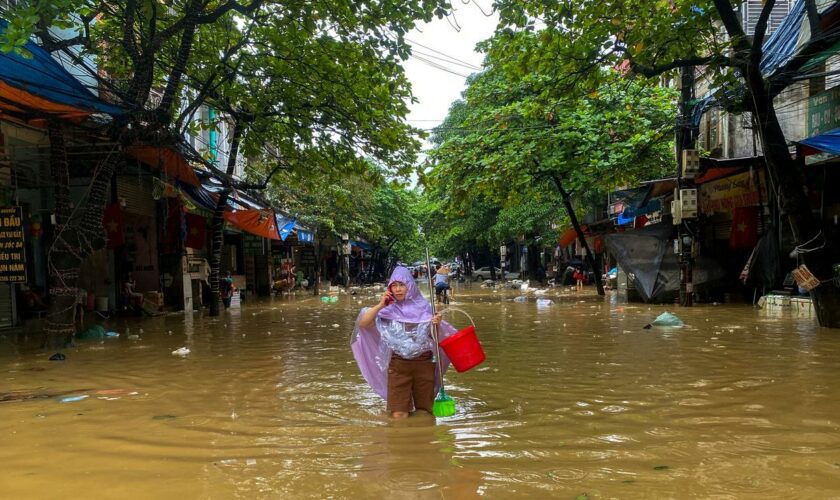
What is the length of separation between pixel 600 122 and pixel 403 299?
13.4 meters

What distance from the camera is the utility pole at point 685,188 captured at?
14.7m

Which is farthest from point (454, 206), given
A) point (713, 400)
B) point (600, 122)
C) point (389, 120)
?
point (713, 400)

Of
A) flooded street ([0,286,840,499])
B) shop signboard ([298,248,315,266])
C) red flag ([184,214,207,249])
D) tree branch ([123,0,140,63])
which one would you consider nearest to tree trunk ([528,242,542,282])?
shop signboard ([298,248,315,266])

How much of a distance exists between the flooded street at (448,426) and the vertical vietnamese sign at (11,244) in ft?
→ 4.00

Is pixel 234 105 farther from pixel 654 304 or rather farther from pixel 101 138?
pixel 654 304

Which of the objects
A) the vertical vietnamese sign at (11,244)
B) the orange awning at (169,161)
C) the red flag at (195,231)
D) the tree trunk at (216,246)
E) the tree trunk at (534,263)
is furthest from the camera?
the tree trunk at (534,263)

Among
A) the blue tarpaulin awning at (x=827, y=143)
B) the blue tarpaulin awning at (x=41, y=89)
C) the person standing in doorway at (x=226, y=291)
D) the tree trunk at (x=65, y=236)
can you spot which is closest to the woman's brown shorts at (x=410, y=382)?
the blue tarpaulin awning at (x=41, y=89)

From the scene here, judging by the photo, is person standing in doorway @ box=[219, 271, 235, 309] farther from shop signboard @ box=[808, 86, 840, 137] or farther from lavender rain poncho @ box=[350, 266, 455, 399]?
shop signboard @ box=[808, 86, 840, 137]

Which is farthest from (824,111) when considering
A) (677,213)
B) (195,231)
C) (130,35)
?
(195,231)

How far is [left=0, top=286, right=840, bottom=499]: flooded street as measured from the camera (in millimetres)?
3469

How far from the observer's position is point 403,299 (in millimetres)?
4977

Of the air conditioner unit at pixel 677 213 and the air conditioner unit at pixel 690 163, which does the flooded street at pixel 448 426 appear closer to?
the air conditioner unit at pixel 690 163

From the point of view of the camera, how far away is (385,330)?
5043 millimetres

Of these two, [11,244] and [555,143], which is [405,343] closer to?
[11,244]
